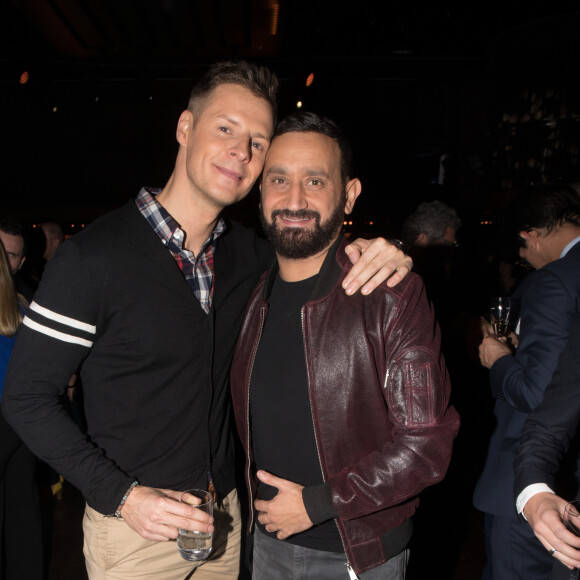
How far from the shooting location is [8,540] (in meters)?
2.55

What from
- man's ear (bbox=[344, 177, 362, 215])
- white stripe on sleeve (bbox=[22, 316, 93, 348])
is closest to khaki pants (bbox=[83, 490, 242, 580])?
white stripe on sleeve (bbox=[22, 316, 93, 348])

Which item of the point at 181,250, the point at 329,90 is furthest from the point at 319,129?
the point at 329,90

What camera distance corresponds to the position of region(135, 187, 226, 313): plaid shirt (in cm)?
164

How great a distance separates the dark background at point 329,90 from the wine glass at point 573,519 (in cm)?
613

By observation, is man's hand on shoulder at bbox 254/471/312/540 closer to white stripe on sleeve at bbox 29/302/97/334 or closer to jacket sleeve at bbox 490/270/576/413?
white stripe on sleeve at bbox 29/302/97/334

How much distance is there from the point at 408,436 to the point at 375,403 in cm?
16

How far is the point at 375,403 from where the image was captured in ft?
4.94

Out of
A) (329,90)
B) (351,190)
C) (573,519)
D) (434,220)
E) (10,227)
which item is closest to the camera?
(573,519)

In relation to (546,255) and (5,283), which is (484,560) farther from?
(5,283)

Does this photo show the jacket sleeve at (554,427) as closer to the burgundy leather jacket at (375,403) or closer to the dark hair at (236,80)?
the burgundy leather jacket at (375,403)

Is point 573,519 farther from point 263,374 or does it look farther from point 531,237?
point 531,237

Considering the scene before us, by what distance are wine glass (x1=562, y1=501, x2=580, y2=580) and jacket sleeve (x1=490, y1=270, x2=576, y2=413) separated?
26.4 inches

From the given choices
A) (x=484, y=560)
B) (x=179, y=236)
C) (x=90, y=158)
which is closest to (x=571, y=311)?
(x=179, y=236)

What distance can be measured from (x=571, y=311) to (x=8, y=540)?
2890 mm
